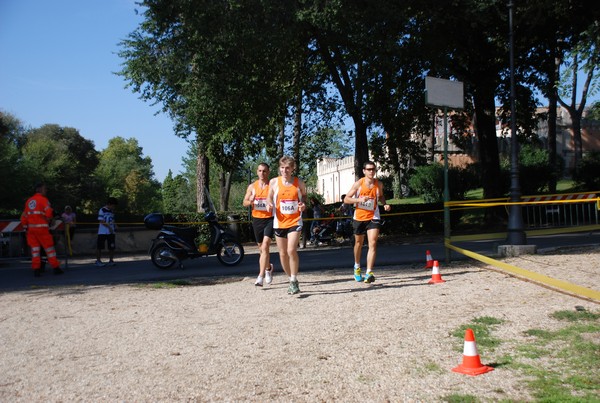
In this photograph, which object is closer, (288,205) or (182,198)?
(288,205)

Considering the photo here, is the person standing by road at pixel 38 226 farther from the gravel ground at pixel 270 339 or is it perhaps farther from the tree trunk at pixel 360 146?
the tree trunk at pixel 360 146

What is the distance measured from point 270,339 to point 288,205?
3.09m

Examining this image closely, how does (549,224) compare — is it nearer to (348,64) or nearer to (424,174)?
(348,64)

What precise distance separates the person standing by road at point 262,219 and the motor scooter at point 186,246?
3.61 metres

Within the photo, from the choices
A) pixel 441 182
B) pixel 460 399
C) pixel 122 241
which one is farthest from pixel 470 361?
pixel 441 182

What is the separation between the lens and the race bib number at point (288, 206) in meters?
8.50

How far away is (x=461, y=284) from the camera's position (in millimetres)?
8688

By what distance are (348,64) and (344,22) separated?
2.78 metres

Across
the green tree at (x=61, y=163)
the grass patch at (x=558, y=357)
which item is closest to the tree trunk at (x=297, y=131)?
the grass patch at (x=558, y=357)

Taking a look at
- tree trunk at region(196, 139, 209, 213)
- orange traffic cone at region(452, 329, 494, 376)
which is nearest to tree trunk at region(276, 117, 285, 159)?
tree trunk at region(196, 139, 209, 213)

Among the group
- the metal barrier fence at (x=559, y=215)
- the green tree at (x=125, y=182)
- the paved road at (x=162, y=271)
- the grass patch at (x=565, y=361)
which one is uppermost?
the green tree at (x=125, y=182)

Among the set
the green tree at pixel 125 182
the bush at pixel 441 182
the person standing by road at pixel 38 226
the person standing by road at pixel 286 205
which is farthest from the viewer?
the green tree at pixel 125 182

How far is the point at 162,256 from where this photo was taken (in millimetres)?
12992

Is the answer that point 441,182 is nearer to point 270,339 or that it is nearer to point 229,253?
point 229,253
